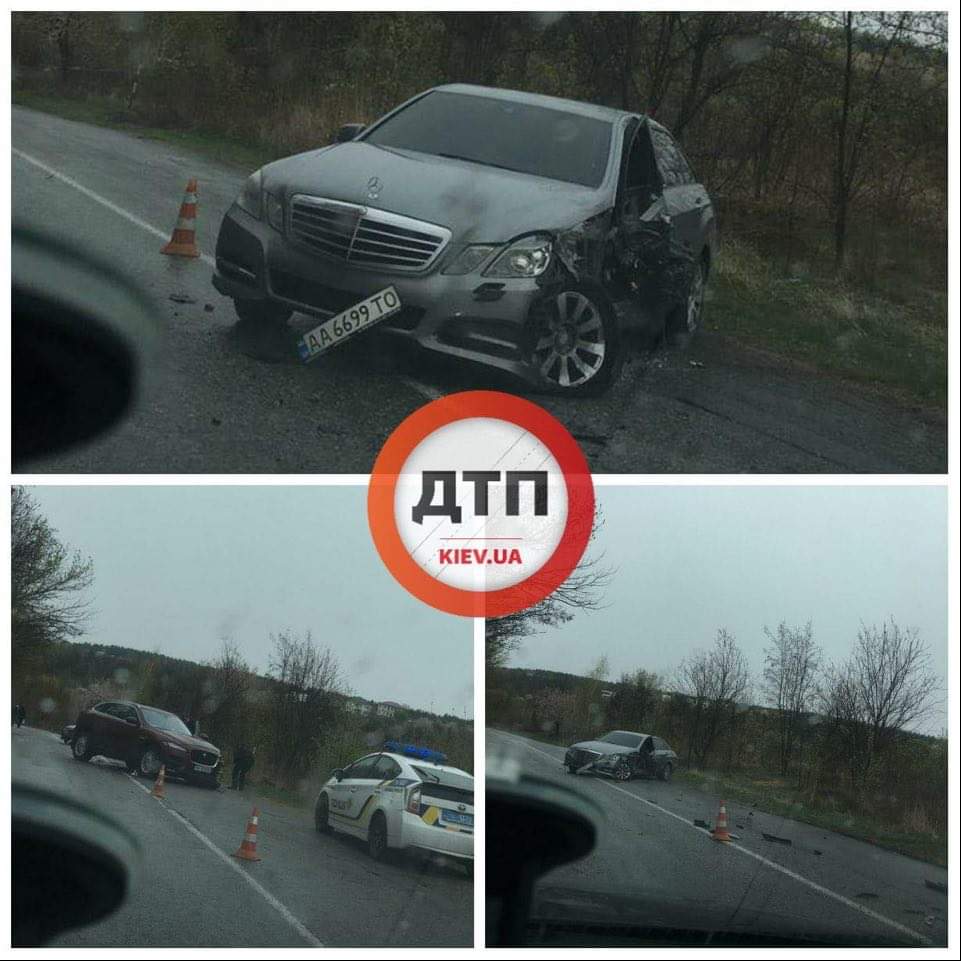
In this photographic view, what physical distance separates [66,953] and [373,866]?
1680 millimetres

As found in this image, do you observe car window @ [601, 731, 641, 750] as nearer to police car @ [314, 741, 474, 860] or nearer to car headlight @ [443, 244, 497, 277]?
police car @ [314, 741, 474, 860]

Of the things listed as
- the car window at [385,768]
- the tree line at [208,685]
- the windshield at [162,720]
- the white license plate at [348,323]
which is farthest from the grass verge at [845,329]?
the windshield at [162,720]

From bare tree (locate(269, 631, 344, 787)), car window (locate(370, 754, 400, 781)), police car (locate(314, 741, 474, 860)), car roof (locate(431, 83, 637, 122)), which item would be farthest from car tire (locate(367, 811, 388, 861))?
car roof (locate(431, 83, 637, 122))

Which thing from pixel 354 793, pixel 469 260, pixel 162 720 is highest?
pixel 469 260

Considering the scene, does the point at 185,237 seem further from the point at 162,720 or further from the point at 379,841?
the point at 379,841

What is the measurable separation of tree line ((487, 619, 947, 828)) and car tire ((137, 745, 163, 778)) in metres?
2.12

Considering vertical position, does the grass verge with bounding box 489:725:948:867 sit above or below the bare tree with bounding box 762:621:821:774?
below

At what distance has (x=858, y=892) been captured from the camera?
8.08m

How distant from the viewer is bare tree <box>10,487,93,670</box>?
797 cm

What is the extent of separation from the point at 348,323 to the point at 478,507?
1.18 metres

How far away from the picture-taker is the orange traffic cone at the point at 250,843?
26.2ft

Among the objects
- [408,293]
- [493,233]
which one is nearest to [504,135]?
[493,233]

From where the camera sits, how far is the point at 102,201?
8.05 meters

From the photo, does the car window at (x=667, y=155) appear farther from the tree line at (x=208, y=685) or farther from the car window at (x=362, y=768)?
the car window at (x=362, y=768)
